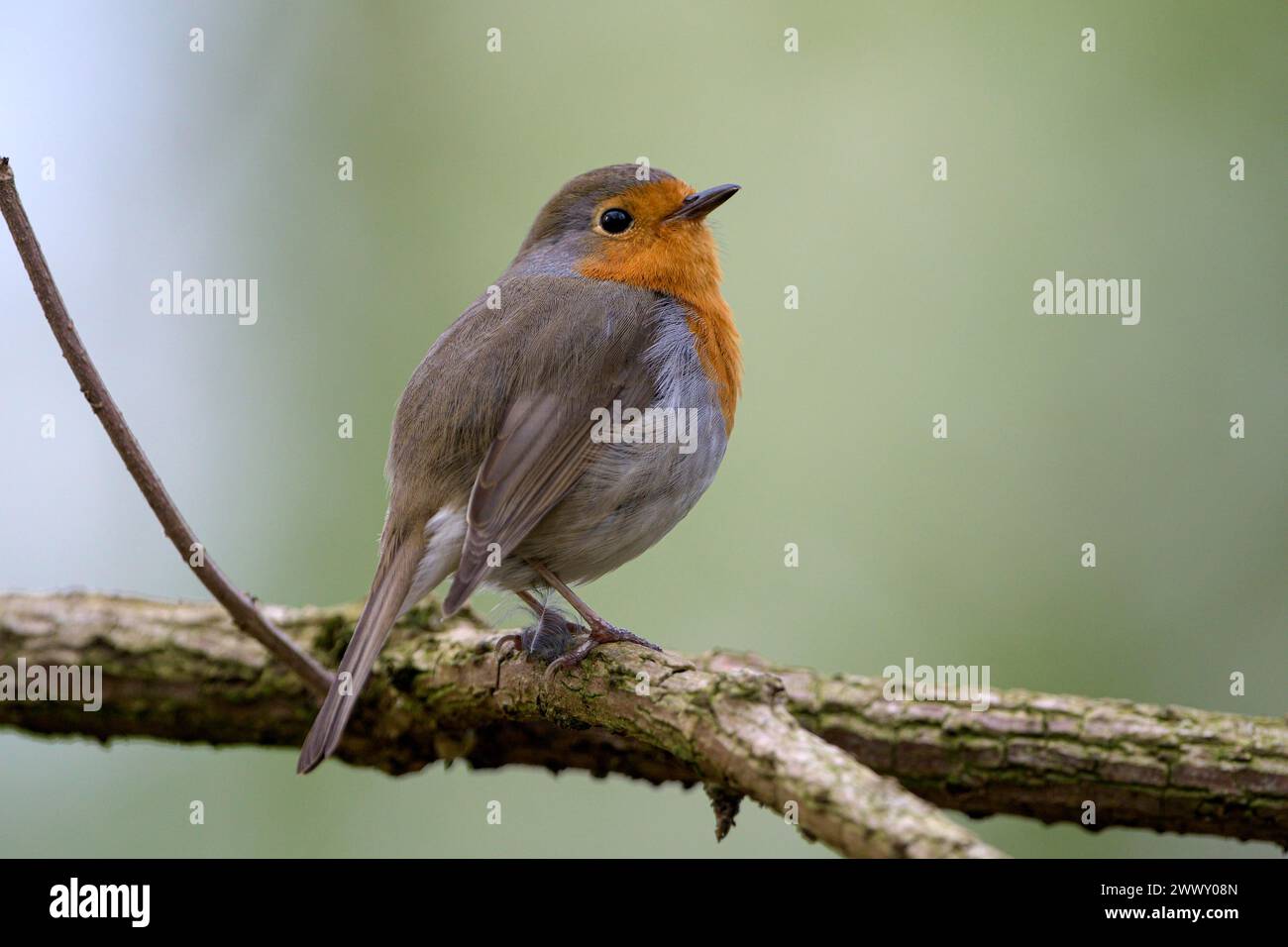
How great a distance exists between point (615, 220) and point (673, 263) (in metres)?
0.33

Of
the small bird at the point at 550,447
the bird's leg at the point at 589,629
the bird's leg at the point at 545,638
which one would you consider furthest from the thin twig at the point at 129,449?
the bird's leg at the point at 589,629

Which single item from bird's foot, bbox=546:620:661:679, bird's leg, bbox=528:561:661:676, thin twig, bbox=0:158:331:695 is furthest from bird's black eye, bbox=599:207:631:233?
thin twig, bbox=0:158:331:695

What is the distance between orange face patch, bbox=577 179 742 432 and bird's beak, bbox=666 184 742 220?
33mm

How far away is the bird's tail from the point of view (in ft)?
11.3

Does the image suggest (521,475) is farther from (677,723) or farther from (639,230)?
(639,230)

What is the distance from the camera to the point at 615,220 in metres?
4.88

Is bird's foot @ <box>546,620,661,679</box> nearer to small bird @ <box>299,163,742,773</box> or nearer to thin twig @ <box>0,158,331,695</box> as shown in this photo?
small bird @ <box>299,163,742,773</box>

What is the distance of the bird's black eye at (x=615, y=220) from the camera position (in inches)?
192

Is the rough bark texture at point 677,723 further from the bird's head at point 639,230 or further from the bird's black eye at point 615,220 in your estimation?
the bird's black eye at point 615,220

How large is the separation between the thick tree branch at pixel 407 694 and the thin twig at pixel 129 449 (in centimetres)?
44

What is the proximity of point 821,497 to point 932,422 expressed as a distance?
748 mm

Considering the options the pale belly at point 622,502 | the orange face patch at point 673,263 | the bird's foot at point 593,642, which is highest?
the orange face patch at point 673,263

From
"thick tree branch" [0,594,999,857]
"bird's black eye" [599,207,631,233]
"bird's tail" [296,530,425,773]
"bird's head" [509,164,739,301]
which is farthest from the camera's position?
"bird's black eye" [599,207,631,233]

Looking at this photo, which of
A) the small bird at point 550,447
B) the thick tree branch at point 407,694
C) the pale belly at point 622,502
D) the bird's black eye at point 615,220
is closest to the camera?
the thick tree branch at point 407,694
